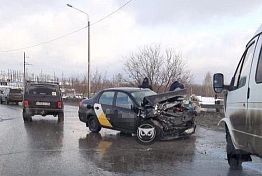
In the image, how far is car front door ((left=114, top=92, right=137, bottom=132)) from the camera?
13070mm

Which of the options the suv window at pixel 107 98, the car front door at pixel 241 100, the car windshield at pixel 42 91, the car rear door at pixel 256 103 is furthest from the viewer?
the car windshield at pixel 42 91

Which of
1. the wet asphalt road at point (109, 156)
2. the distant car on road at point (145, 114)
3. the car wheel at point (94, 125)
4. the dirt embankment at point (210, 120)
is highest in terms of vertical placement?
the distant car on road at point (145, 114)

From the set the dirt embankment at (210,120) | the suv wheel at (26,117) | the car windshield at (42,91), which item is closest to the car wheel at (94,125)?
the dirt embankment at (210,120)

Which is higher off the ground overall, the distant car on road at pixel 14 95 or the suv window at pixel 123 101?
the suv window at pixel 123 101

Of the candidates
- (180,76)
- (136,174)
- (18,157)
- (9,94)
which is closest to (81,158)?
(18,157)

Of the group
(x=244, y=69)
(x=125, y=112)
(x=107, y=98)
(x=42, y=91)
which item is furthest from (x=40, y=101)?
(x=244, y=69)

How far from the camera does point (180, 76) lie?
121ft

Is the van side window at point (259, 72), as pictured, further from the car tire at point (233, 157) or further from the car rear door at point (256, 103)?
the car tire at point (233, 157)

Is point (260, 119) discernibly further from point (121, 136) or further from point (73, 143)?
point (121, 136)

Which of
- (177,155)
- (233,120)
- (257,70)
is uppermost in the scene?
(257,70)

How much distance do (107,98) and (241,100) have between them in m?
8.13

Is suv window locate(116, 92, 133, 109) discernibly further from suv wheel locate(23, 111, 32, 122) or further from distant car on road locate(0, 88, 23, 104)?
distant car on road locate(0, 88, 23, 104)

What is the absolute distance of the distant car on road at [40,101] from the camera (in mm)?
20594

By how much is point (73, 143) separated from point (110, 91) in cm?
267
